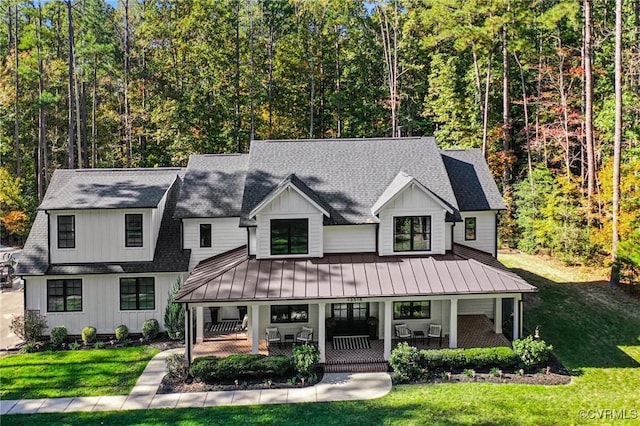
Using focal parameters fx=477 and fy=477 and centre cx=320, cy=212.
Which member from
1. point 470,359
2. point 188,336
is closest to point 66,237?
point 188,336

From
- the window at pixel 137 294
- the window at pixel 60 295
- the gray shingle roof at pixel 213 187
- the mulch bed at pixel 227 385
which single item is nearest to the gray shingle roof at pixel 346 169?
the gray shingle roof at pixel 213 187

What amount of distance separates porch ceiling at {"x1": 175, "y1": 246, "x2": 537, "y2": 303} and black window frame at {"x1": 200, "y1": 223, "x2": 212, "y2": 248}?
182cm

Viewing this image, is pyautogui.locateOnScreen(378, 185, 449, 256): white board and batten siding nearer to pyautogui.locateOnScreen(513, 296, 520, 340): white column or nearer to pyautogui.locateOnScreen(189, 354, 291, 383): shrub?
pyautogui.locateOnScreen(513, 296, 520, 340): white column

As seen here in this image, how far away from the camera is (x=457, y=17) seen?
105 ft

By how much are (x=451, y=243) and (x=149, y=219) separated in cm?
1195

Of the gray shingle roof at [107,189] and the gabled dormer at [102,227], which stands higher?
the gray shingle roof at [107,189]

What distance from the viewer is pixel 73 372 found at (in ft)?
52.6

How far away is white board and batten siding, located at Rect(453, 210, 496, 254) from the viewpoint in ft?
68.0

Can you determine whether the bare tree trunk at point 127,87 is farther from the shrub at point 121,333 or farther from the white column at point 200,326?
the white column at point 200,326

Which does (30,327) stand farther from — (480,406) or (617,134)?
(617,134)

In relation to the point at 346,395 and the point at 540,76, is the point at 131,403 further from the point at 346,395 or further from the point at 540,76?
the point at 540,76

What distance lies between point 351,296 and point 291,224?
3866mm

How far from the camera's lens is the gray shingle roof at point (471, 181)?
20547 mm

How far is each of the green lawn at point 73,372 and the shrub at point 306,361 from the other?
5266mm
